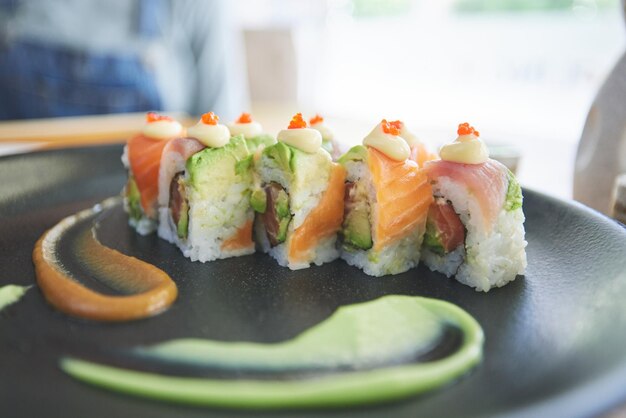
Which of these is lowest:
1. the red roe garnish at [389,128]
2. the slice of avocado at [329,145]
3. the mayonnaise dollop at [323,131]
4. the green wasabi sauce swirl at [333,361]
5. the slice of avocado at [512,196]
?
the green wasabi sauce swirl at [333,361]

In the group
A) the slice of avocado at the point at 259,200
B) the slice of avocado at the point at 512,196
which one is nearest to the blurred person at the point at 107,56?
the slice of avocado at the point at 259,200

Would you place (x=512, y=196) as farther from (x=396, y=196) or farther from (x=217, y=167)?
(x=217, y=167)

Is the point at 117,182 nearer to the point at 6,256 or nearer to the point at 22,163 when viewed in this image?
the point at 22,163

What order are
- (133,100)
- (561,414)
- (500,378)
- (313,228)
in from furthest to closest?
(133,100) < (313,228) < (500,378) < (561,414)

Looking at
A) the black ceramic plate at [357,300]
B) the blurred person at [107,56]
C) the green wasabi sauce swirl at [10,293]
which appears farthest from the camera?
the blurred person at [107,56]

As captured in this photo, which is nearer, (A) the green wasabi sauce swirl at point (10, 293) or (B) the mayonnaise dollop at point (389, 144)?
(A) the green wasabi sauce swirl at point (10, 293)

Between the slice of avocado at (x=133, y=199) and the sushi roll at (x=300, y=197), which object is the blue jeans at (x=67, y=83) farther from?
the sushi roll at (x=300, y=197)

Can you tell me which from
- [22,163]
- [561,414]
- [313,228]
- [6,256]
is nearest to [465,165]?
[313,228]

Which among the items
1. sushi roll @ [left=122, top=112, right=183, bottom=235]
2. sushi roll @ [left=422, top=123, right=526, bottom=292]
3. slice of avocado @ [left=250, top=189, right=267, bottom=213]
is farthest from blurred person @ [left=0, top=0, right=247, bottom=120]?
sushi roll @ [left=422, top=123, right=526, bottom=292]

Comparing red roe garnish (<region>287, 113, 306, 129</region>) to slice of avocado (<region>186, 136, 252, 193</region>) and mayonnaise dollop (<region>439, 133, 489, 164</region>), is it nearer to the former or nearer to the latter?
slice of avocado (<region>186, 136, 252, 193</region>)
